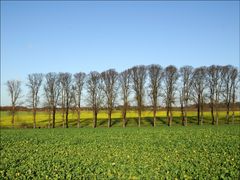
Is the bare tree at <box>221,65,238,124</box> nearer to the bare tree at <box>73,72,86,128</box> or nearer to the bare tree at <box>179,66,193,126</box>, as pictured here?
the bare tree at <box>179,66,193,126</box>

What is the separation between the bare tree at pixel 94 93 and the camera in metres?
66.2

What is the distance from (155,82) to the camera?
66500mm

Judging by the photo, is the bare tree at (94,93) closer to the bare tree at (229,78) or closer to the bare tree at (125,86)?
the bare tree at (125,86)

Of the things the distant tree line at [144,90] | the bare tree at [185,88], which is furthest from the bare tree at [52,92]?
the bare tree at [185,88]

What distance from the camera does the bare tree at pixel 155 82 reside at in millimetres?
64750

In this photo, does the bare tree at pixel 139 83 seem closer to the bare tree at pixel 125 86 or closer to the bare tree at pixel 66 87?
the bare tree at pixel 125 86

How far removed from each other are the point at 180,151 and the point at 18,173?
A: 1065 cm

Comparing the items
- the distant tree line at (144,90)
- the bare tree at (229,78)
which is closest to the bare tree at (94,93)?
the distant tree line at (144,90)

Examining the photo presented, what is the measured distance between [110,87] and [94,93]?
15.0 ft

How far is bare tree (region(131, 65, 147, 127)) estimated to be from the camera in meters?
64.9

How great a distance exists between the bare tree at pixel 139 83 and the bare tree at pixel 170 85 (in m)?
5.95

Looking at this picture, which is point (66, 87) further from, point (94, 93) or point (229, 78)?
point (229, 78)

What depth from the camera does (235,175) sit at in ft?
34.4

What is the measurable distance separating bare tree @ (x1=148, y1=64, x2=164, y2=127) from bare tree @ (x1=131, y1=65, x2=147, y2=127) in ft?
6.34
